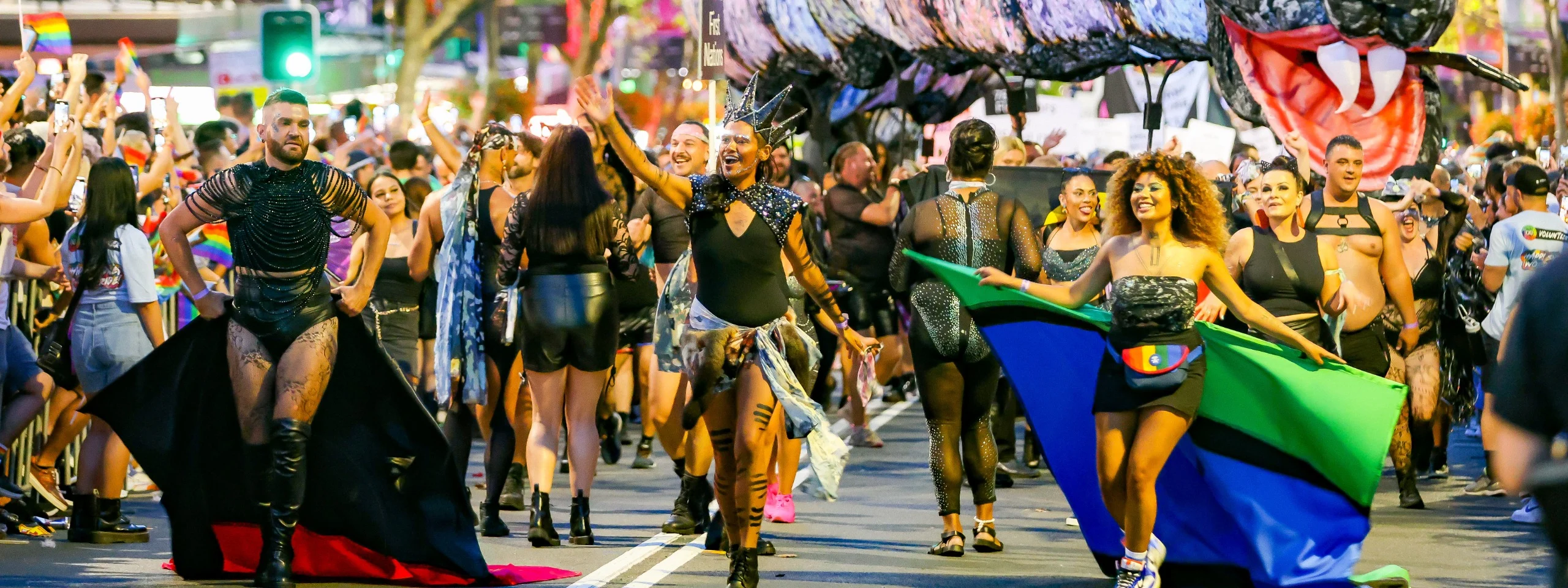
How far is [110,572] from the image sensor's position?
Result: 26.9 feet

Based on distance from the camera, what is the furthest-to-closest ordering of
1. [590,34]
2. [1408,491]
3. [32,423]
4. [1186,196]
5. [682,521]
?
[590,34] → [1408,491] → [32,423] → [682,521] → [1186,196]

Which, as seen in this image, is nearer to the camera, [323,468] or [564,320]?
[323,468]

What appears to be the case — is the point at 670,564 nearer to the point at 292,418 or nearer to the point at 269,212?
the point at 292,418

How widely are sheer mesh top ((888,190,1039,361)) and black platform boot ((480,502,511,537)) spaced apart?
2.21 meters

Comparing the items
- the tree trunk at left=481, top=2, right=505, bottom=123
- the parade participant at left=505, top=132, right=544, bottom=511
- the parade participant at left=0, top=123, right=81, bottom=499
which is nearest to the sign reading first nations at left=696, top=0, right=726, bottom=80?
the parade participant at left=505, top=132, right=544, bottom=511

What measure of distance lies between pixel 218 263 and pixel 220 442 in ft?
15.3

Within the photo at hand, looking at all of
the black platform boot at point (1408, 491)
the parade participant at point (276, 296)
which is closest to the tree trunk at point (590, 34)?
the black platform boot at point (1408, 491)

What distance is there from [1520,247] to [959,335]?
3543mm

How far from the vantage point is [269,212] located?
7.63 meters

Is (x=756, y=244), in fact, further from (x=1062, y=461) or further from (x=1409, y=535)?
(x=1409, y=535)

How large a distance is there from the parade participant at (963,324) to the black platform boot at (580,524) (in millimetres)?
1580

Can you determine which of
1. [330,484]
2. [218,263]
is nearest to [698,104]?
[218,263]

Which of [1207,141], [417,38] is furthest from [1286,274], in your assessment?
[417,38]

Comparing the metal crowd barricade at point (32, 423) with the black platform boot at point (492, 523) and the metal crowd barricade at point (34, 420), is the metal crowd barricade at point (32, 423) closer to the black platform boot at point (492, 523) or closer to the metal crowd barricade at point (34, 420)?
the metal crowd barricade at point (34, 420)
